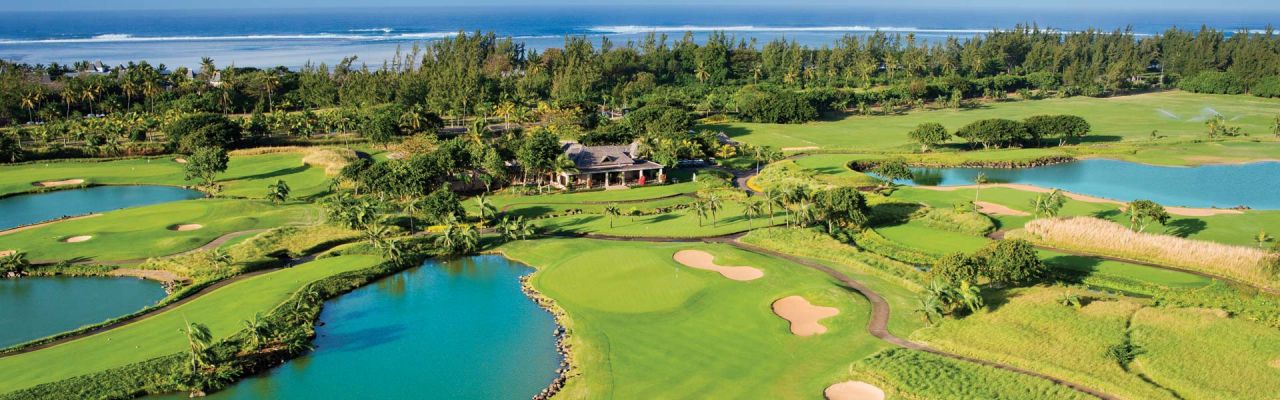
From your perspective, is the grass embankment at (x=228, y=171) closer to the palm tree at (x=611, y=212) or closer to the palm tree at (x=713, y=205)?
the palm tree at (x=611, y=212)

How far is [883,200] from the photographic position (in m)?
81.6

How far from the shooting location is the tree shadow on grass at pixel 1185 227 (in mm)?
68188

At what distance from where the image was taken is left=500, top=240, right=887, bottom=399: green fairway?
43.5 meters

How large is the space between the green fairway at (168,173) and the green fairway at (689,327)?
40485 mm

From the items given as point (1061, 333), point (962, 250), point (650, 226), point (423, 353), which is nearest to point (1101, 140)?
point (962, 250)

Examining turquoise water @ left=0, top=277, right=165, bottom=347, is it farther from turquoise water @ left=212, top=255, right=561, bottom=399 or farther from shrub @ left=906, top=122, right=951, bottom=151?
shrub @ left=906, top=122, right=951, bottom=151

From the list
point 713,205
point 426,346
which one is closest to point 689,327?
point 426,346

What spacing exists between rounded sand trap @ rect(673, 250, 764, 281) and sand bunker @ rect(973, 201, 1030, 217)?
27492mm

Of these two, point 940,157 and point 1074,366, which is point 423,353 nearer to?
point 1074,366

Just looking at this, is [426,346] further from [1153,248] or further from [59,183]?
[59,183]

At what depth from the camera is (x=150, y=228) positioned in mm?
73125

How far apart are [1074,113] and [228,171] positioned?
133m

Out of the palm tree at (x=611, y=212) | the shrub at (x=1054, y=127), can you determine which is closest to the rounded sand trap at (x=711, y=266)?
the palm tree at (x=611, y=212)

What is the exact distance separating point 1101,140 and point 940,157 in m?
31.5
